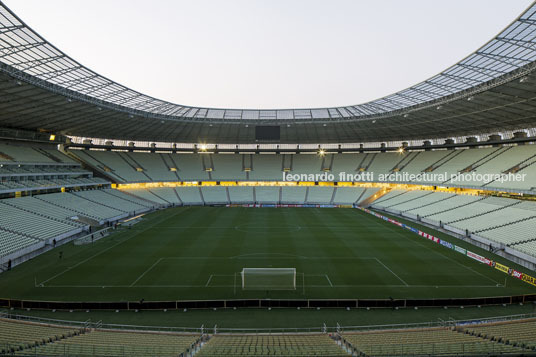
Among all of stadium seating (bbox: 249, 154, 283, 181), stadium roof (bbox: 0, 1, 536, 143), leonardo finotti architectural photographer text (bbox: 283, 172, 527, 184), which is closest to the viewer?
stadium roof (bbox: 0, 1, 536, 143)

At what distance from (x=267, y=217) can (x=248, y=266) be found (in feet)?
66.2

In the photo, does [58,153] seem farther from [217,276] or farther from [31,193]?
[217,276]

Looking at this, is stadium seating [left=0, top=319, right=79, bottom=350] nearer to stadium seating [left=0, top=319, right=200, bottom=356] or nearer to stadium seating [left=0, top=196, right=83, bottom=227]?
stadium seating [left=0, top=319, right=200, bottom=356]

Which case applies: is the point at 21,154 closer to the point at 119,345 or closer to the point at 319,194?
the point at 119,345

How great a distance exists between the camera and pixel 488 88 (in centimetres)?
2717

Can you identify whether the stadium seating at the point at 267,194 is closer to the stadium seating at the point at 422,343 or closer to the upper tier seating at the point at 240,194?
the upper tier seating at the point at 240,194

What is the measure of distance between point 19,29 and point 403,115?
42.3 meters

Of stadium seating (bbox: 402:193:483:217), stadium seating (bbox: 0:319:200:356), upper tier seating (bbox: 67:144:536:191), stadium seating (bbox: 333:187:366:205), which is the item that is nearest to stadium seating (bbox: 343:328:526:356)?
stadium seating (bbox: 0:319:200:356)

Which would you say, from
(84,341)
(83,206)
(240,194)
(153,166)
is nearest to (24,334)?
(84,341)

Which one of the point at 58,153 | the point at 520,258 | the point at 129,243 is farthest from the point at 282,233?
the point at 58,153

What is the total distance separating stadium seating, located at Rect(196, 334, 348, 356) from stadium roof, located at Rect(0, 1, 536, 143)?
23.8 metres

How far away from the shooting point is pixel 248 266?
847 inches

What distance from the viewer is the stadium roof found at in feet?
76.9

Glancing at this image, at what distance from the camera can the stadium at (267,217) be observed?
1299 cm
